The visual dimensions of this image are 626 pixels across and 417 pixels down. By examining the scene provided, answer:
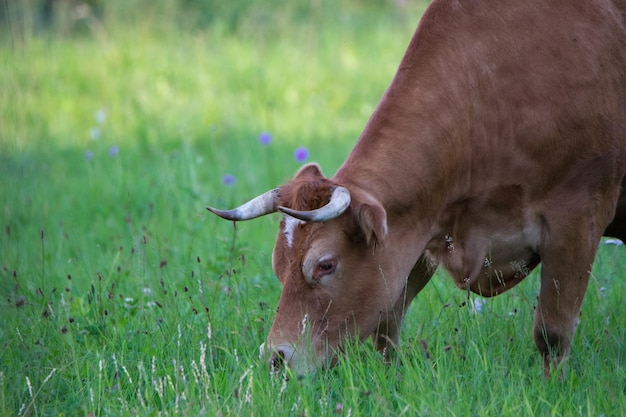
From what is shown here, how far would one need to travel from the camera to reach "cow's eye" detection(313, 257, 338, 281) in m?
3.87

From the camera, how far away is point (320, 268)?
153 inches

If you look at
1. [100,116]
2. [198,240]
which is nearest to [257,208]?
[198,240]

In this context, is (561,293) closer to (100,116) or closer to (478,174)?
(478,174)

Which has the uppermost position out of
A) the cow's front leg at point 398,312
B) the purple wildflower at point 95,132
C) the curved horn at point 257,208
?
the curved horn at point 257,208

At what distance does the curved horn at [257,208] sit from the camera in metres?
3.85

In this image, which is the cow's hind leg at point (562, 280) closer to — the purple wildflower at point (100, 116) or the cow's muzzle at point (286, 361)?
the cow's muzzle at point (286, 361)

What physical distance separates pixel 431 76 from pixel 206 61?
6.85 meters

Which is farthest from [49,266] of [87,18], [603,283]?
[87,18]

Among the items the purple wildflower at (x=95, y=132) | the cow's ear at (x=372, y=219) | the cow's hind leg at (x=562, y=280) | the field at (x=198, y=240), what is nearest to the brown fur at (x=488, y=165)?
the cow's hind leg at (x=562, y=280)

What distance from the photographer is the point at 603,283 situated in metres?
5.25

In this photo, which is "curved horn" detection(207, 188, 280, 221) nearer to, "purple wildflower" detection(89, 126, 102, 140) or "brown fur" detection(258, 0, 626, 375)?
"brown fur" detection(258, 0, 626, 375)

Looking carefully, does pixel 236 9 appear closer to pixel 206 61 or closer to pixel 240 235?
pixel 206 61

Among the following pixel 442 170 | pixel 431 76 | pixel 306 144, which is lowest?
pixel 306 144

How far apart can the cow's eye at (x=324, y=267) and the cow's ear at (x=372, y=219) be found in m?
0.18
